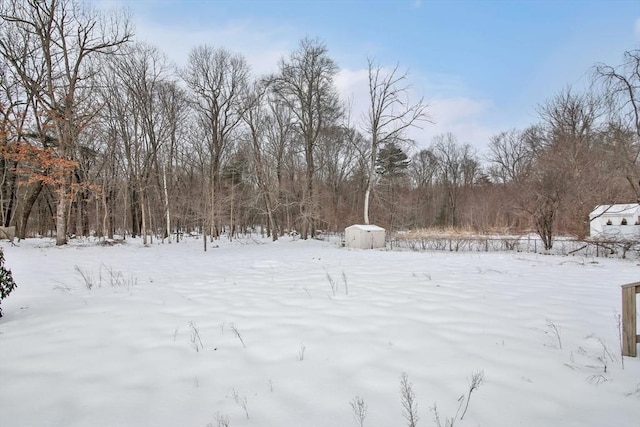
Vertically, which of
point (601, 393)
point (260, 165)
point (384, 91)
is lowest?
point (601, 393)

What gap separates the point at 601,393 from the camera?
2689mm

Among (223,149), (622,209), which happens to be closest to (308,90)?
(223,149)

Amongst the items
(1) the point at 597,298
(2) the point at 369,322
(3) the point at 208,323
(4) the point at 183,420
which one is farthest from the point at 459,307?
(4) the point at 183,420

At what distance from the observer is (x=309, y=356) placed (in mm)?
3330

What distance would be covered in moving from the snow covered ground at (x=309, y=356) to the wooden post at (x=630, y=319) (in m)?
0.20

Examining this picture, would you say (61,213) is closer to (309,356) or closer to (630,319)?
(309,356)

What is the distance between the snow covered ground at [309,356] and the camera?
2.45 m

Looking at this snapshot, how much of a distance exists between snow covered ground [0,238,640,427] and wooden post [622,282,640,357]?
20cm

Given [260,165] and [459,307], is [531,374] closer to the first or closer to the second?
[459,307]

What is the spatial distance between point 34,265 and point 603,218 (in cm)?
2737

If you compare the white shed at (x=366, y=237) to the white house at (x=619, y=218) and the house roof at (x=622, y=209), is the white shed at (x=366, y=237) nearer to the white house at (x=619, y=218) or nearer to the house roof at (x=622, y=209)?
the white house at (x=619, y=218)

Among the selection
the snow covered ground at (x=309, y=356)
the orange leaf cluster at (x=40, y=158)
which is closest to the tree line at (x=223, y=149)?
the orange leaf cluster at (x=40, y=158)

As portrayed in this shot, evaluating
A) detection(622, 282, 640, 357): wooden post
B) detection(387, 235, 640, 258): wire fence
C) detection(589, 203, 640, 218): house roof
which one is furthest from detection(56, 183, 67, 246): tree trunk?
detection(589, 203, 640, 218): house roof

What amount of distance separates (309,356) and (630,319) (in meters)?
3.17
